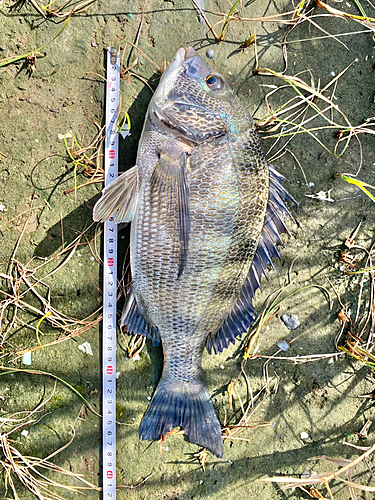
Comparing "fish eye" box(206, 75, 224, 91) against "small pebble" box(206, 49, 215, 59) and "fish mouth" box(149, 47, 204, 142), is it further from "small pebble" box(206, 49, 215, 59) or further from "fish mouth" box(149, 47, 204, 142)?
"small pebble" box(206, 49, 215, 59)

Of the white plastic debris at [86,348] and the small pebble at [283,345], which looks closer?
the white plastic debris at [86,348]

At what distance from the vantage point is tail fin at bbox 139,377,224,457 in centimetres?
221

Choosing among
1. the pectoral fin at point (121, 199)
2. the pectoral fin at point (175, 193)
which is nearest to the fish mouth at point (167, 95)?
the pectoral fin at point (175, 193)

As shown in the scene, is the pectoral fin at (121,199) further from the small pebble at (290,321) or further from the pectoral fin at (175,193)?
the small pebble at (290,321)

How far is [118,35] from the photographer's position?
232 cm

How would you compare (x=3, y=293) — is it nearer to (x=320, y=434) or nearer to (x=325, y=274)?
(x=325, y=274)

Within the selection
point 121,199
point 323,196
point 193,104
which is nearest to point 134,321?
point 121,199

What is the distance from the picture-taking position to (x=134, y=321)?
2.25 metres

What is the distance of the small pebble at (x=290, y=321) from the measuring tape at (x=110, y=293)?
127 cm

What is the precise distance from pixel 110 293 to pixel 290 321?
1373mm

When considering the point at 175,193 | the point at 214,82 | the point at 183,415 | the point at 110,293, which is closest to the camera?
the point at 175,193

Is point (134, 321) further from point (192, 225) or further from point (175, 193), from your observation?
point (175, 193)

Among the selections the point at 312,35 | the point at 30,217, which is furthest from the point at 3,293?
the point at 312,35

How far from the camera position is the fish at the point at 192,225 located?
1969 mm
